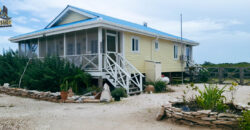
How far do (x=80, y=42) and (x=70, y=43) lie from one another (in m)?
0.90

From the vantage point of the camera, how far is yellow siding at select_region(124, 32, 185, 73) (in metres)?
12.1

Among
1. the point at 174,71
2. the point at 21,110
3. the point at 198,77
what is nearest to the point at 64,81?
the point at 21,110

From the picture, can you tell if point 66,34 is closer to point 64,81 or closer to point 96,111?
point 64,81

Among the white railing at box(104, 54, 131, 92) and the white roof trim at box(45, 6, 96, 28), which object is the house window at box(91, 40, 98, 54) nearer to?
the white railing at box(104, 54, 131, 92)

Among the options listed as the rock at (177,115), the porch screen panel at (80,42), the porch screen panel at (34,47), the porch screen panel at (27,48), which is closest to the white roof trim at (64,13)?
the porch screen panel at (80,42)

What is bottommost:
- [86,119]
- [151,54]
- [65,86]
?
[86,119]

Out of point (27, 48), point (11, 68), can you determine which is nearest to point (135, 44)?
point (11, 68)

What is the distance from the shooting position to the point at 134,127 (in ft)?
15.5

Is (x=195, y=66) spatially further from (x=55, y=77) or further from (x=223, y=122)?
(x=223, y=122)

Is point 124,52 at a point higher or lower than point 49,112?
higher

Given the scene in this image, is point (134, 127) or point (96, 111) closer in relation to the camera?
point (134, 127)

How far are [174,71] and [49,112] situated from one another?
12.3 meters

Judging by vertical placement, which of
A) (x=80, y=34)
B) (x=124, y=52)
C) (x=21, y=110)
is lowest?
(x=21, y=110)

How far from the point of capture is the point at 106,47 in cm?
1113
